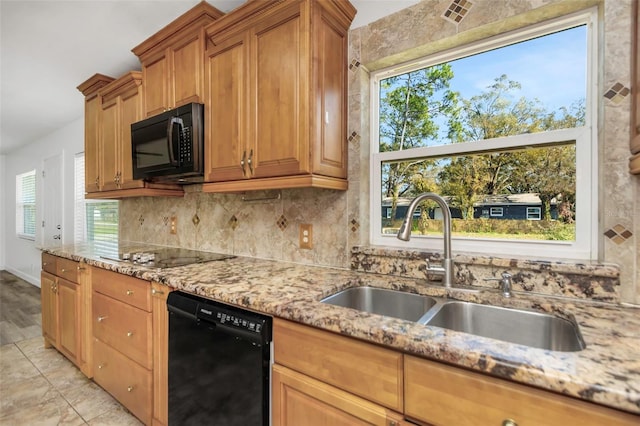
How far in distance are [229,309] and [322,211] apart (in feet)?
2.50

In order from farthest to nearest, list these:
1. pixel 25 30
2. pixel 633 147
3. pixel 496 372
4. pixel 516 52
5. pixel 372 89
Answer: pixel 25 30 < pixel 372 89 < pixel 516 52 < pixel 633 147 < pixel 496 372

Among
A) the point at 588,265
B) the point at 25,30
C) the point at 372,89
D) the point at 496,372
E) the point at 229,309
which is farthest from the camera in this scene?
the point at 25,30

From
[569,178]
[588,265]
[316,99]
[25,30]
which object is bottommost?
[588,265]

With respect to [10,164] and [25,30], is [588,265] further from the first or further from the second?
[10,164]

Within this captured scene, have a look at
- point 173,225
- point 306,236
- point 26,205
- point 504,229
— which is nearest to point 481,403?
point 504,229

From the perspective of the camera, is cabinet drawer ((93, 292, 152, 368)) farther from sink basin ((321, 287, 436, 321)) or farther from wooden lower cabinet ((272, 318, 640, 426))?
sink basin ((321, 287, 436, 321))

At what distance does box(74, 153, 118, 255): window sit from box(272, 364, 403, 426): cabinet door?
10.2ft

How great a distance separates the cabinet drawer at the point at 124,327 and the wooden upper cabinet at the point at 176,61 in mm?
1260

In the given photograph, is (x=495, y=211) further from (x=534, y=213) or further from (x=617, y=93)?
(x=617, y=93)

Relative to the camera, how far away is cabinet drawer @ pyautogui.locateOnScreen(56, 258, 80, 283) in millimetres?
2152

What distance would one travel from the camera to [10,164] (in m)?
6.18

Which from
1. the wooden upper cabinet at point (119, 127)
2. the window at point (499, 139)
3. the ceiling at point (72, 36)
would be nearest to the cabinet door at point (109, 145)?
the wooden upper cabinet at point (119, 127)

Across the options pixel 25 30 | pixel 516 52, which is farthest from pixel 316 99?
pixel 25 30

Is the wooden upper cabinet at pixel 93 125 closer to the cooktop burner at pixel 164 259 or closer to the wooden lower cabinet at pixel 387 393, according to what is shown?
the cooktop burner at pixel 164 259
